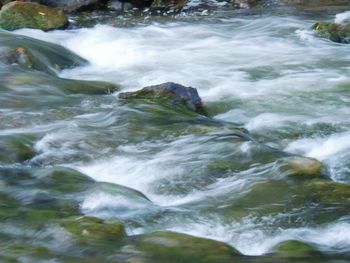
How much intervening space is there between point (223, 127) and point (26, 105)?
2.62 meters

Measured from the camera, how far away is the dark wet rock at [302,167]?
573 centimetres

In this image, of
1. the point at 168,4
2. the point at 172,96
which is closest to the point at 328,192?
the point at 172,96

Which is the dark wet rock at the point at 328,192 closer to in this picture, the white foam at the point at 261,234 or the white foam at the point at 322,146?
the white foam at the point at 261,234

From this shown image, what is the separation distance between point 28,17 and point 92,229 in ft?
33.0

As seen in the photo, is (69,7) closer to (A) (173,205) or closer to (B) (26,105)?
(B) (26,105)

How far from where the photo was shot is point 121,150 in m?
6.75

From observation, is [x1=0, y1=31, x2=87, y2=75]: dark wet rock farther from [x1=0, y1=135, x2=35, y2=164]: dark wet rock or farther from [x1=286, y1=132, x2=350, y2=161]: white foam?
[x1=286, y1=132, x2=350, y2=161]: white foam

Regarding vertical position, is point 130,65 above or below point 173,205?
below

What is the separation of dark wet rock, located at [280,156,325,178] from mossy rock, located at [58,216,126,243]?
1767mm

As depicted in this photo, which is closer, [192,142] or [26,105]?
[192,142]

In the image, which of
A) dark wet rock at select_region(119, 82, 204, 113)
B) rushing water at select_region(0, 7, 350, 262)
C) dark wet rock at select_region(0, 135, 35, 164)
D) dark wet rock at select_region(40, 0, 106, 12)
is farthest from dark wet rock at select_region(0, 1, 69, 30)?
dark wet rock at select_region(0, 135, 35, 164)

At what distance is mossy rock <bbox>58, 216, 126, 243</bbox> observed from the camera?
14.6 ft

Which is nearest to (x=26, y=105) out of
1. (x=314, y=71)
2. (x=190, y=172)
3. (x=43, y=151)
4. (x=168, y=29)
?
(x=43, y=151)

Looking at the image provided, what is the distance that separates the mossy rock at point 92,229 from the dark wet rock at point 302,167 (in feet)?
5.80
